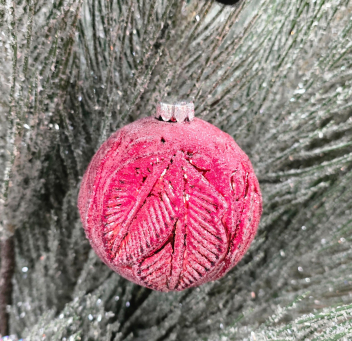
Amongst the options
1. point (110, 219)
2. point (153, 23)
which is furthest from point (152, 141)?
point (153, 23)

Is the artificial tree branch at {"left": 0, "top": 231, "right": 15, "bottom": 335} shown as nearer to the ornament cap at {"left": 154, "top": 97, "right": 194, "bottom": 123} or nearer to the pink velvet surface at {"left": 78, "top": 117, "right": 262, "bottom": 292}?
the pink velvet surface at {"left": 78, "top": 117, "right": 262, "bottom": 292}

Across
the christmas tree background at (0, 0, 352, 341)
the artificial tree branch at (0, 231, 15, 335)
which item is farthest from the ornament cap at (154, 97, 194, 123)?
the artificial tree branch at (0, 231, 15, 335)

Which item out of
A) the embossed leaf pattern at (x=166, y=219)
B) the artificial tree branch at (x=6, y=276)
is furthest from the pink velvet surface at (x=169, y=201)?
the artificial tree branch at (x=6, y=276)

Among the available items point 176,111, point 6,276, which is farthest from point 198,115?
point 6,276

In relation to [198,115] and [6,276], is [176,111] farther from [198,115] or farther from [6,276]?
[6,276]

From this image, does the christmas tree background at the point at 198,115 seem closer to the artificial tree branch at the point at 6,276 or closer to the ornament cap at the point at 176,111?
the artificial tree branch at the point at 6,276
